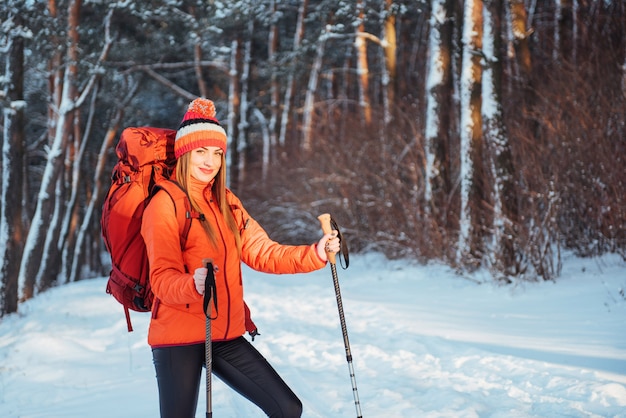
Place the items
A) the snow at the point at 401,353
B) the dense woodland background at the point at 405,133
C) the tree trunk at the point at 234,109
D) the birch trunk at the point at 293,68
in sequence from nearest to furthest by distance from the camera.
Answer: the snow at the point at 401,353 < the dense woodland background at the point at 405,133 < the tree trunk at the point at 234,109 < the birch trunk at the point at 293,68

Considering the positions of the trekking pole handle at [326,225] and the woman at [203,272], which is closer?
the woman at [203,272]

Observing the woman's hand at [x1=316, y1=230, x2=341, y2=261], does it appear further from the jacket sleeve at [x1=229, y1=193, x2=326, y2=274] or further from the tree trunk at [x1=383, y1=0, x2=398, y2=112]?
the tree trunk at [x1=383, y1=0, x2=398, y2=112]

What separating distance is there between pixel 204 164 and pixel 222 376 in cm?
101

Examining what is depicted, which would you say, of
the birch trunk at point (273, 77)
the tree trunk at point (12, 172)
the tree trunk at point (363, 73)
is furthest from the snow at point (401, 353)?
the birch trunk at point (273, 77)

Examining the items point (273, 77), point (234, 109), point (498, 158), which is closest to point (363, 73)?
point (273, 77)

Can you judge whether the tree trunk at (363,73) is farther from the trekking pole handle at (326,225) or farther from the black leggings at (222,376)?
the black leggings at (222,376)

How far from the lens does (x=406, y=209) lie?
13.5 metres

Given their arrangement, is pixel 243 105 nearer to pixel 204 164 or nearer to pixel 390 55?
pixel 390 55

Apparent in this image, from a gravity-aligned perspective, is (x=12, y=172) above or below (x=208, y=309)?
above

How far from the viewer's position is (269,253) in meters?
3.49

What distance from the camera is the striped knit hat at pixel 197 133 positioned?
3.44 meters

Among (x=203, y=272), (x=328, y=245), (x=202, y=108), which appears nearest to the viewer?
(x=203, y=272)


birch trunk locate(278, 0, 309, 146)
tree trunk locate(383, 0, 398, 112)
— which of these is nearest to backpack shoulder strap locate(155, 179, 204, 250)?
tree trunk locate(383, 0, 398, 112)

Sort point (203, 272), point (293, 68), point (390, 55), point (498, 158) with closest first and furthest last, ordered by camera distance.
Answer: point (203, 272) < point (498, 158) < point (390, 55) < point (293, 68)
